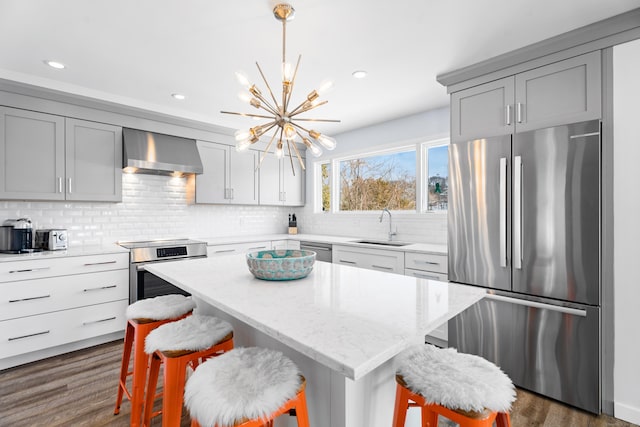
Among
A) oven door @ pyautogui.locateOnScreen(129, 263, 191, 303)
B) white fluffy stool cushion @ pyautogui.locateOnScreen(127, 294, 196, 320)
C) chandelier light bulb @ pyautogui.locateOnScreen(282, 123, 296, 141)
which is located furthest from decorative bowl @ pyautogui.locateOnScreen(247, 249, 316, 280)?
oven door @ pyautogui.locateOnScreen(129, 263, 191, 303)

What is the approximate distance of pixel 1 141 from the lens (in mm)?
2736

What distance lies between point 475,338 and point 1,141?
4.24m

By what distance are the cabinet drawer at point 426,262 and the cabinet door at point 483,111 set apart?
1.06m

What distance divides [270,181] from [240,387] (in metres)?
3.83

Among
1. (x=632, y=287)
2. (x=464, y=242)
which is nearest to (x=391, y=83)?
(x=464, y=242)

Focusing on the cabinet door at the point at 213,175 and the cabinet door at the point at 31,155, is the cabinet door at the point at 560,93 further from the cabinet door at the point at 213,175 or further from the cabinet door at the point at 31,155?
the cabinet door at the point at 31,155

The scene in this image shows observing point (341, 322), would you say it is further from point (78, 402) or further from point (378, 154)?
point (378, 154)

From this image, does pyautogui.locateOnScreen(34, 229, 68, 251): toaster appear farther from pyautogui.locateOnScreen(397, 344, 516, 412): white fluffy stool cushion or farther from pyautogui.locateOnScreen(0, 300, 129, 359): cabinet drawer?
pyautogui.locateOnScreen(397, 344, 516, 412): white fluffy stool cushion

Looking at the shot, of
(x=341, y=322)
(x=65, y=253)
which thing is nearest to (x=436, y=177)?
(x=341, y=322)

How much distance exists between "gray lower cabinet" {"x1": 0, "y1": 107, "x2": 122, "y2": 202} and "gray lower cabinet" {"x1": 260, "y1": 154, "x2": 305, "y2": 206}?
5.99ft

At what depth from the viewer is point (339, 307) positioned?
1.20 m

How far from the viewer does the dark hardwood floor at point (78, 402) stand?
76.0 inches

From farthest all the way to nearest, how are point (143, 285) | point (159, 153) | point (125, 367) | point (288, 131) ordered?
point (159, 153) < point (143, 285) < point (125, 367) < point (288, 131)

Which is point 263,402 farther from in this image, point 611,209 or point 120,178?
point 120,178
